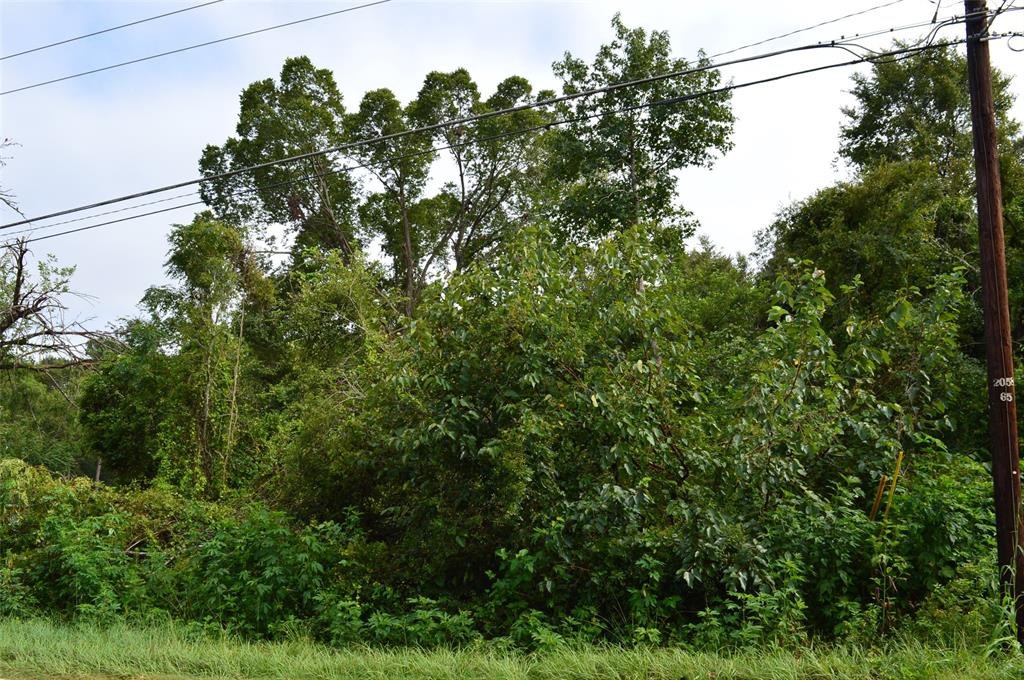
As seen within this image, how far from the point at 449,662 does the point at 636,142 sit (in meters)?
18.6

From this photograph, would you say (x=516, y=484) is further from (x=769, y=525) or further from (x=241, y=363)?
(x=241, y=363)

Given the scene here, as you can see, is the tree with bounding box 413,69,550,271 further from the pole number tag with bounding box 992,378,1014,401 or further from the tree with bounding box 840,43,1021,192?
the pole number tag with bounding box 992,378,1014,401

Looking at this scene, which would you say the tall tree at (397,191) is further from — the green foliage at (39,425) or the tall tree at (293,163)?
the green foliage at (39,425)

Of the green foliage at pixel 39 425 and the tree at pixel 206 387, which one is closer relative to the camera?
the tree at pixel 206 387

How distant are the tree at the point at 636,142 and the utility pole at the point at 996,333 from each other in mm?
15436

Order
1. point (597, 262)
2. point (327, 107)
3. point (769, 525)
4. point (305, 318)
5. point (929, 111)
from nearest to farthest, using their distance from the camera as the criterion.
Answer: point (769, 525) → point (597, 262) → point (305, 318) → point (929, 111) → point (327, 107)

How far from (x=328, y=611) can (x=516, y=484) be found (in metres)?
2.65

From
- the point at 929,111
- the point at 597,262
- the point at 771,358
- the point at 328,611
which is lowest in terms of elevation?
the point at 328,611

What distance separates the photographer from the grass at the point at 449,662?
5.79 metres

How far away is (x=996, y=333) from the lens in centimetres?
684

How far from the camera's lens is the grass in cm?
579

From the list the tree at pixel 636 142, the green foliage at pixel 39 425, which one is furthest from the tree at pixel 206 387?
the tree at pixel 636 142

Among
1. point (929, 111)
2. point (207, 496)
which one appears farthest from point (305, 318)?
point (929, 111)

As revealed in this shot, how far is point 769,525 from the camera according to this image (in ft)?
26.2
